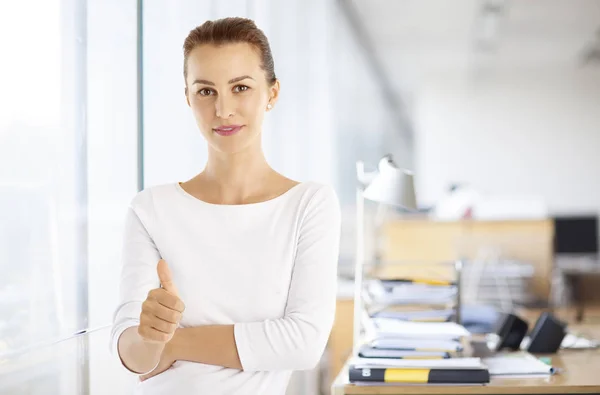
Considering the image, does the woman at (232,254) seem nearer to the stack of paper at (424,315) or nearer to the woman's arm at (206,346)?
the woman's arm at (206,346)

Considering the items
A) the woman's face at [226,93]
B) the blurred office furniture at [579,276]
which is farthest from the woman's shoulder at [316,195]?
the blurred office furniture at [579,276]

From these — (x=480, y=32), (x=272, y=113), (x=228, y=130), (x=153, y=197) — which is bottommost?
(x=153, y=197)

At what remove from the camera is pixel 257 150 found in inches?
54.6

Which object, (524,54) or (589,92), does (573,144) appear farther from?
(524,54)

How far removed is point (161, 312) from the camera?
3.59 feet

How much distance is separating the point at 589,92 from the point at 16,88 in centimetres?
966

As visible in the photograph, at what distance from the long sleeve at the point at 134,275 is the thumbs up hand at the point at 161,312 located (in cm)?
15

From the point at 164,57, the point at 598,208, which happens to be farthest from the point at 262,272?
the point at 598,208

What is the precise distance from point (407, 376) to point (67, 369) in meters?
0.93

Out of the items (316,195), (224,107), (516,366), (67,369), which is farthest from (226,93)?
(516,366)

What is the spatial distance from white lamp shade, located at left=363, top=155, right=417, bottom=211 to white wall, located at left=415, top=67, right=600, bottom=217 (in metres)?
7.56

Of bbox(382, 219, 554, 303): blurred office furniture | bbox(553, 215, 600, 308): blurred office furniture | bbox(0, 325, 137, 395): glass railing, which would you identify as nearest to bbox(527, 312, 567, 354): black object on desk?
bbox(0, 325, 137, 395): glass railing

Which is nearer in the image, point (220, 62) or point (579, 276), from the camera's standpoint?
point (220, 62)

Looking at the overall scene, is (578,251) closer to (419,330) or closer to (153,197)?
(419,330)
